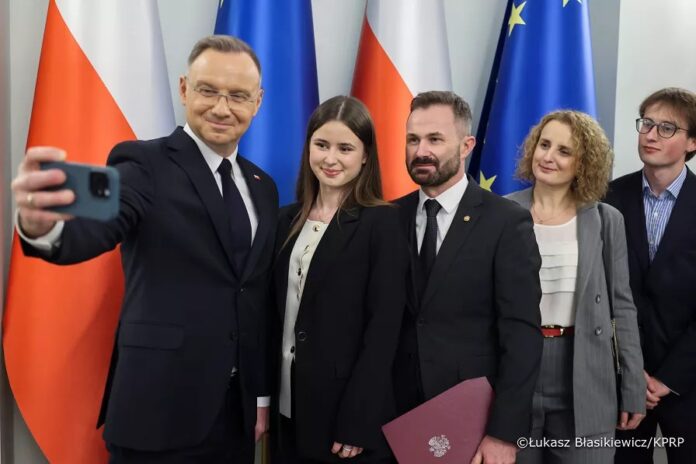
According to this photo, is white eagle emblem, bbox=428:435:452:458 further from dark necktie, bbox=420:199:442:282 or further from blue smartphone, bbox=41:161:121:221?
blue smartphone, bbox=41:161:121:221

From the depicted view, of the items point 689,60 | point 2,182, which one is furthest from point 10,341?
point 689,60

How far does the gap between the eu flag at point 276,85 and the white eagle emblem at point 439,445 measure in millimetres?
1083

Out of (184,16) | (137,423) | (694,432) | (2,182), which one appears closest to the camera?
(137,423)

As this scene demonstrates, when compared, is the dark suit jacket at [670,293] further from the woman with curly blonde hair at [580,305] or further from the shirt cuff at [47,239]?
the shirt cuff at [47,239]

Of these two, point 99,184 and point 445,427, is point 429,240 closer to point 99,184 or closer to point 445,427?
point 445,427

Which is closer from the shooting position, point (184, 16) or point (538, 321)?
point (538, 321)

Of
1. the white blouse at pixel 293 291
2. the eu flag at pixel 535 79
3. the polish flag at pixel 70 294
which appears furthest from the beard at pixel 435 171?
the polish flag at pixel 70 294

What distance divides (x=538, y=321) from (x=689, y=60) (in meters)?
1.83

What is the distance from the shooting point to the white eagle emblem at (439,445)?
1.78m

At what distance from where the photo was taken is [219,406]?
5.32 ft

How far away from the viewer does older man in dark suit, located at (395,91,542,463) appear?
1.79 meters

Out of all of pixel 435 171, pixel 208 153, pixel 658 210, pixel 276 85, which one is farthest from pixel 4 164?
pixel 658 210

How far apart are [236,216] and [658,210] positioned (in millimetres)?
1609

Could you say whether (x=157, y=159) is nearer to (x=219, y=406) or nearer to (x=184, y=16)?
(x=219, y=406)
